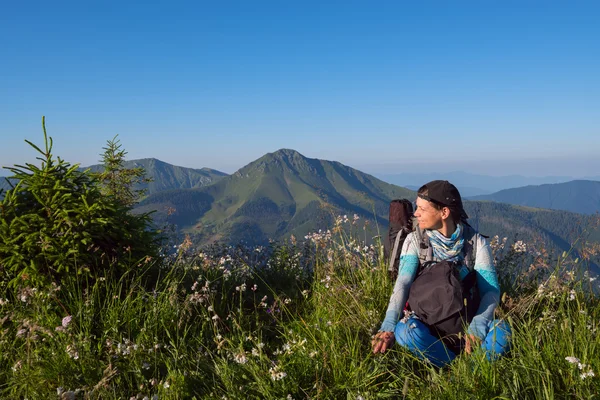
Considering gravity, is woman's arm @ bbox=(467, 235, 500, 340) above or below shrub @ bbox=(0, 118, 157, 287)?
below

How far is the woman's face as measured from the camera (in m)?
4.55

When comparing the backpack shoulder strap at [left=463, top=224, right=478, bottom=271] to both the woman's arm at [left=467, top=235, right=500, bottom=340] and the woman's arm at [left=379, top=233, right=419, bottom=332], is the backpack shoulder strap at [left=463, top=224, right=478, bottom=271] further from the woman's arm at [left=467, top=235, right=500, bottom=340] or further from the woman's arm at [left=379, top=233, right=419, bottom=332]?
the woman's arm at [left=379, top=233, right=419, bottom=332]

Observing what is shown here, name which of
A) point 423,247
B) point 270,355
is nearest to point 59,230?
point 270,355

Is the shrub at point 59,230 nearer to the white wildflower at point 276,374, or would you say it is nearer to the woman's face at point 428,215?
the white wildflower at point 276,374

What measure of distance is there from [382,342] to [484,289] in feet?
4.91

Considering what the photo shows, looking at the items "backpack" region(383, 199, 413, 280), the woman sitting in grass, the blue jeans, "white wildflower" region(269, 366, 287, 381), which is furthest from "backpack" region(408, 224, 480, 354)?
"white wildflower" region(269, 366, 287, 381)

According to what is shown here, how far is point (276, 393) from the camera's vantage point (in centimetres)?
318

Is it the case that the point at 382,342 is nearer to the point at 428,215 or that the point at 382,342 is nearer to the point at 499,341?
the point at 499,341

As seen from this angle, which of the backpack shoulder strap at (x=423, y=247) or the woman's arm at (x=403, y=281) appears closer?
the woman's arm at (x=403, y=281)

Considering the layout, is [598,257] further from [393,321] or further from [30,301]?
[30,301]

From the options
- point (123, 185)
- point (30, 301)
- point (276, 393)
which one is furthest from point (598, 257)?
point (123, 185)

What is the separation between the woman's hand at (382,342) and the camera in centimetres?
368

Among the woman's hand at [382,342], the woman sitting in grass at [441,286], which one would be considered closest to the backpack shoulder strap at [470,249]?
the woman sitting in grass at [441,286]

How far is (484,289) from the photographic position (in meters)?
4.40
